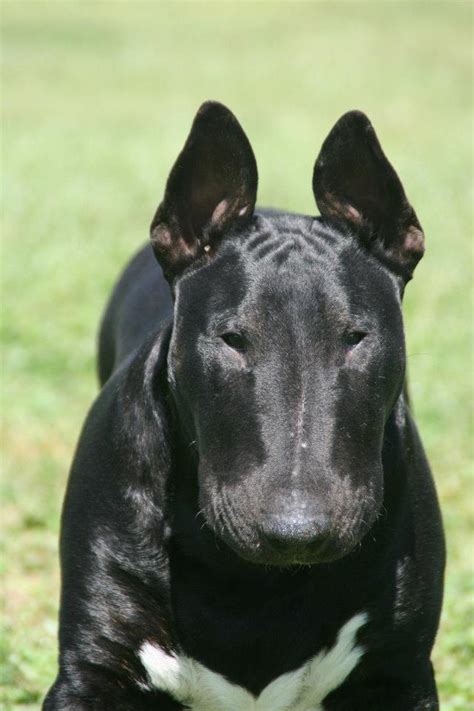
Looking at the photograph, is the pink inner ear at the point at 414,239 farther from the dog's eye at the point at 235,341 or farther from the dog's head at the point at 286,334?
the dog's eye at the point at 235,341

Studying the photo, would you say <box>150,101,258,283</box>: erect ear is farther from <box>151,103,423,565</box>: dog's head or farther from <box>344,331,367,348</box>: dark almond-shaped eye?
<box>344,331,367,348</box>: dark almond-shaped eye

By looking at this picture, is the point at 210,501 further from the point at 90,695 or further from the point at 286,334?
the point at 90,695

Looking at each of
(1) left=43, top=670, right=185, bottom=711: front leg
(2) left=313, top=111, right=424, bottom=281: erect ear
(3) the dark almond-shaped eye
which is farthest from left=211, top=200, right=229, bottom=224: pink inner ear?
(1) left=43, top=670, right=185, bottom=711: front leg

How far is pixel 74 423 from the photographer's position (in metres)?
8.36

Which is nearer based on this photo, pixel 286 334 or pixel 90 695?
pixel 286 334

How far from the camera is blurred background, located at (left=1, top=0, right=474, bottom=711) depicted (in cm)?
686

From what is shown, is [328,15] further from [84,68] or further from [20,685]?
[20,685]

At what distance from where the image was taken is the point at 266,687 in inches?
151

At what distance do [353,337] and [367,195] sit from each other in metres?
0.52

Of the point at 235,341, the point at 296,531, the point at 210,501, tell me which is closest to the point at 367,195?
the point at 235,341

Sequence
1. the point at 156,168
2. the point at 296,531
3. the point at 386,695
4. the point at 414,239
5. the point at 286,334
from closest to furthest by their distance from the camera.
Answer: the point at 296,531
the point at 286,334
the point at 414,239
the point at 386,695
the point at 156,168

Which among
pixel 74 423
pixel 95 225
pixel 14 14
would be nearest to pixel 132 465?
pixel 74 423

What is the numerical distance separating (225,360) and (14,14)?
33664 mm

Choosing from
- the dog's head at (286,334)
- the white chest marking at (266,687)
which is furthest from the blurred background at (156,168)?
the dog's head at (286,334)
